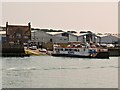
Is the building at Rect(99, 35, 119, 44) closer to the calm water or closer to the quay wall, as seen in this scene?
the quay wall

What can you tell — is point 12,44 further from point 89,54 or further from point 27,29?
point 89,54

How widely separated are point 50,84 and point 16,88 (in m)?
1.61

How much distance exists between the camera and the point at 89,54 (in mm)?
36656

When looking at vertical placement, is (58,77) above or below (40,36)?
below

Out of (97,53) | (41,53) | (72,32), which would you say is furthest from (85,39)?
(97,53)

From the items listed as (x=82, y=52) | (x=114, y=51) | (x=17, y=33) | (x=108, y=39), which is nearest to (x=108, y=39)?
(x=108, y=39)

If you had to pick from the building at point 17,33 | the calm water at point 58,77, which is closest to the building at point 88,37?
the building at point 17,33

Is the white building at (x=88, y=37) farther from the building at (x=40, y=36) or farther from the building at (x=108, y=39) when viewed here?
the building at (x=40, y=36)

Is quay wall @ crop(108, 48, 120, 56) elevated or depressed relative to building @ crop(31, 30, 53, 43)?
depressed

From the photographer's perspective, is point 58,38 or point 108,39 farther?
point 108,39

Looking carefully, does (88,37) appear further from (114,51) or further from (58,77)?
(58,77)

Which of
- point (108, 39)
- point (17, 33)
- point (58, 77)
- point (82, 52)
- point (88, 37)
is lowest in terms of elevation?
point (58, 77)

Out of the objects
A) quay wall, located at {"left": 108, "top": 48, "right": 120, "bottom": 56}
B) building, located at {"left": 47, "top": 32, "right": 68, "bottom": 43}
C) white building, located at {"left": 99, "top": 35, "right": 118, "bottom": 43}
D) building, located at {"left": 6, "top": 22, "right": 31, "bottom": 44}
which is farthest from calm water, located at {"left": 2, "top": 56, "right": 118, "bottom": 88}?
white building, located at {"left": 99, "top": 35, "right": 118, "bottom": 43}

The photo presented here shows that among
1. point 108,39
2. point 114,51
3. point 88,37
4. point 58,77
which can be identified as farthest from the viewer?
point 108,39
